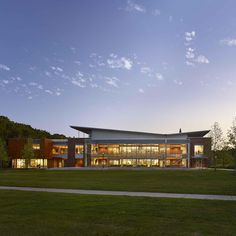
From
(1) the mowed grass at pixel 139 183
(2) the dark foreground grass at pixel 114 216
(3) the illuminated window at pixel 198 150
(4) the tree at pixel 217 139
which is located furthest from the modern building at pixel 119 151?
(2) the dark foreground grass at pixel 114 216

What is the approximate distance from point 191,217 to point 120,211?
270 centimetres

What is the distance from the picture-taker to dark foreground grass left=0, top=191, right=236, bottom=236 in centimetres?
1023

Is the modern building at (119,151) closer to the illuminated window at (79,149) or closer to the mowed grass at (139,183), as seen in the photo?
the illuminated window at (79,149)

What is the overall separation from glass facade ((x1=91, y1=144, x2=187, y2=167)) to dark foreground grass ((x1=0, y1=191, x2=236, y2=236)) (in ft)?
229

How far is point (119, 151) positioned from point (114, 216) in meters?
75.8

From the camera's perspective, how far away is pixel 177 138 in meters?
87.9

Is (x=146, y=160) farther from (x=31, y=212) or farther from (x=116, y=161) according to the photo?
(x=31, y=212)

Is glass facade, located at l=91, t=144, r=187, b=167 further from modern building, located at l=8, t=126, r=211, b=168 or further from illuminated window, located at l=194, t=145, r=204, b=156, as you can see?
illuminated window, located at l=194, t=145, r=204, b=156

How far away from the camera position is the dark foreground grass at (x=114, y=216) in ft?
33.6

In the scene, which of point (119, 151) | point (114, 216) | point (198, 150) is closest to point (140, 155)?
point (119, 151)

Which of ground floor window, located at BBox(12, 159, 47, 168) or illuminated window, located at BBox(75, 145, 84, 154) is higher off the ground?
illuminated window, located at BBox(75, 145, 84, 154)

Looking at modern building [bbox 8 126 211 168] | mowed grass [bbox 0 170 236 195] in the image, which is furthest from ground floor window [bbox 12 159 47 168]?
mowed grass [bbox 0 170 236 195]

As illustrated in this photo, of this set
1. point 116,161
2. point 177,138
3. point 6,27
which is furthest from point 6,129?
point 6,27

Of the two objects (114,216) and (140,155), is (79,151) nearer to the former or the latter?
(140,155)
